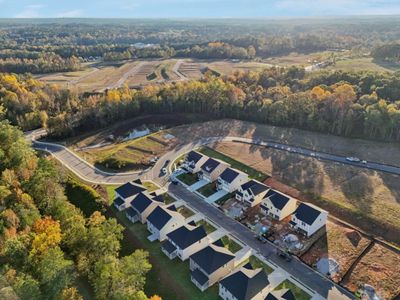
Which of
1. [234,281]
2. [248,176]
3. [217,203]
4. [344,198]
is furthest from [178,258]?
[344,198]

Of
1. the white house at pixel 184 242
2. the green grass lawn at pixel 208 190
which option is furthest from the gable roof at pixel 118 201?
the green grass lawn at pixel 208 190

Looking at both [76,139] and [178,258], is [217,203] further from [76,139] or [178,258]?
[76,139]

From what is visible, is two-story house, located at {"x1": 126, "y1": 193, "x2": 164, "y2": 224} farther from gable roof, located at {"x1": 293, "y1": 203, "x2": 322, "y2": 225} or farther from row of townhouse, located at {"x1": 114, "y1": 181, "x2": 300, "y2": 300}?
A: gable roof, located at {"x1": 293, "y1": 203, "x2": 322, "y2": 225}

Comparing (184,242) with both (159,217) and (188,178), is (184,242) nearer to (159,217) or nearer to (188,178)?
(159,217)

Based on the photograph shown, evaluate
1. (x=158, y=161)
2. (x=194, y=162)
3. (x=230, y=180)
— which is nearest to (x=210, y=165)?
(x=194, y=162)

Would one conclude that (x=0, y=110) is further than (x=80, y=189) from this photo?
Yes
